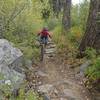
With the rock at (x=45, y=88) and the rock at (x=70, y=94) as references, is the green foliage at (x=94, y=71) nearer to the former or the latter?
the rock at (x=70, y=94)

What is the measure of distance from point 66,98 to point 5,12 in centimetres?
519

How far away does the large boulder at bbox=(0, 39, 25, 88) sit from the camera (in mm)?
8848

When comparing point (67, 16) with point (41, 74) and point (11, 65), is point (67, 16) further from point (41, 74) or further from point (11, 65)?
point (11, 65)

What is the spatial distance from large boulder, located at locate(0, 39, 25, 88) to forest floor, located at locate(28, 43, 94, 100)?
664 mm

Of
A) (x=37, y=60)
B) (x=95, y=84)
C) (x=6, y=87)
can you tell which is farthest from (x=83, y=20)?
(x=6, y=87)

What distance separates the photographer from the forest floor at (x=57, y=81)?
9.54 metres

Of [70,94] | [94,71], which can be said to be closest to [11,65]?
[70,94]

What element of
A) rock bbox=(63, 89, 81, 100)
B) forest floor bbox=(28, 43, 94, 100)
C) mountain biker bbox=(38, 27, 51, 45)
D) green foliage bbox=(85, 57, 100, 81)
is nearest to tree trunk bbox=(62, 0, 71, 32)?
mountain biker bbox=(38, 27, 51, 45)

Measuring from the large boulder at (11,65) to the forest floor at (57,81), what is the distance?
664 mm

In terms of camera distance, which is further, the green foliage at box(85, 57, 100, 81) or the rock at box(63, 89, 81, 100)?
the green foliage at box(85, 57, 100, 81)

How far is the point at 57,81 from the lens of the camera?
1075cm

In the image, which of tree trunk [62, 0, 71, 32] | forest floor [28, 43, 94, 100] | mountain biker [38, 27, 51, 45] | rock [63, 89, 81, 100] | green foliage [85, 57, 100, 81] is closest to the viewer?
rock [63, 89, 81, 100]

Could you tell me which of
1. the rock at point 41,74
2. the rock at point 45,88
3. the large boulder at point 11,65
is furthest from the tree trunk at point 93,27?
the rock at point 45,88

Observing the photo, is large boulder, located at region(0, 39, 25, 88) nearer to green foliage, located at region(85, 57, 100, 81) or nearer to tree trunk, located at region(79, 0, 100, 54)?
green foliage, located at region(85, 57, 100, 81)
